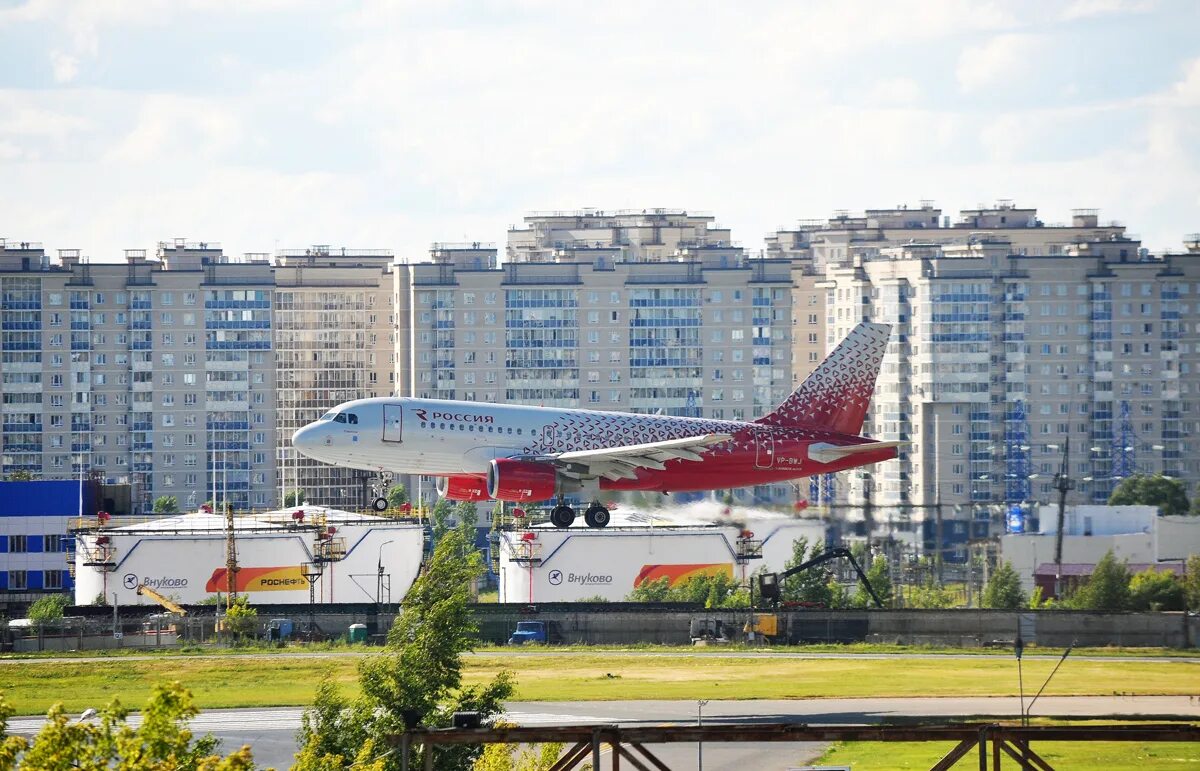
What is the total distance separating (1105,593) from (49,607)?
74632mm

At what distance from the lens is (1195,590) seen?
433ft

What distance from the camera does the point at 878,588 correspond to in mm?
135125

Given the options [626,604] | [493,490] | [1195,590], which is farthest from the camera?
[1195,590]

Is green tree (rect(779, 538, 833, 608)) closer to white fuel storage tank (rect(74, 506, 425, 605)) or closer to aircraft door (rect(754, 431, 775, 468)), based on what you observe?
white fuel storage tank (rect(74, 506, 425, 605))

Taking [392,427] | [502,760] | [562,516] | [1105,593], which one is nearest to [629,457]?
[562,516]

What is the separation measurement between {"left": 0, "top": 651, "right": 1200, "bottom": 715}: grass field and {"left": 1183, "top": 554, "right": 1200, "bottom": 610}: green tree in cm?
3532

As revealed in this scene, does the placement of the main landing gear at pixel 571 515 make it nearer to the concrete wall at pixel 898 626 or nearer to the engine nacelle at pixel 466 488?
the engine nacelle at pixel 466 488

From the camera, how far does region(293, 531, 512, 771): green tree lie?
53719mm

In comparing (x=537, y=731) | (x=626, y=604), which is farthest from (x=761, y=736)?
(x=626, y=604)

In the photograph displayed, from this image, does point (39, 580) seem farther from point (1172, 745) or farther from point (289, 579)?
point (1172, 745)

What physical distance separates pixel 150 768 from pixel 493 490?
4100cm

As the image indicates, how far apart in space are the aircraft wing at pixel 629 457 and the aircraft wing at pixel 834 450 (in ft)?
16.0

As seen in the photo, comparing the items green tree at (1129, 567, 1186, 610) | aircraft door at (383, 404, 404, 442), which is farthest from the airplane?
green tree at (1129, 567, 1186, 610)

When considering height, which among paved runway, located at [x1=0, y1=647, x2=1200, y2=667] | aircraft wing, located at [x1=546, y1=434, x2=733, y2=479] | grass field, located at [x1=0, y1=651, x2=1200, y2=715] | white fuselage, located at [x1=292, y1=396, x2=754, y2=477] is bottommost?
paved runway, located at [x1=0, y1=647, x2=1200, y2=667]
